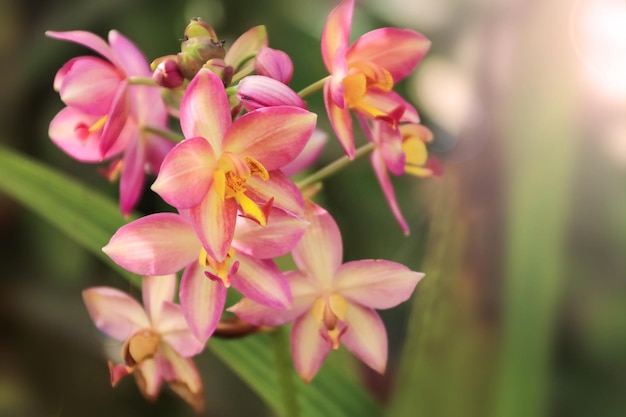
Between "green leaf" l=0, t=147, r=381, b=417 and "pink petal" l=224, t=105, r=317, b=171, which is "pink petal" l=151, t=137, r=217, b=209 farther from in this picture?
"green leaf" l=0, t=147, r=381, b=417

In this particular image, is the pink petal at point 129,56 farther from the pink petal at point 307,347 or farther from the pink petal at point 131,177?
the pink petal at point 307,347

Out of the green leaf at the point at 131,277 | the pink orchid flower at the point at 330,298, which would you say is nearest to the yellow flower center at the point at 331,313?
the pink orchid flower at the point at 330,298

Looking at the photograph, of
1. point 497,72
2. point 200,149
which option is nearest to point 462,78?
point 497,72

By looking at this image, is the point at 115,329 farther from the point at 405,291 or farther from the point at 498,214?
the point at 498,214

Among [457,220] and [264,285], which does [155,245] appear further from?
[457,220]

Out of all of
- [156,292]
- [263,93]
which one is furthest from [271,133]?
[156,292]

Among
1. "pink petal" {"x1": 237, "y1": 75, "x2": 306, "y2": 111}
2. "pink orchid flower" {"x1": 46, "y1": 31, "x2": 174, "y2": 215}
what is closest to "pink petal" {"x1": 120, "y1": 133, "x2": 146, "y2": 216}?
"pink orchid flower" {"x1": 46, "y1": 31, "x2": 174, "y2": 215}
